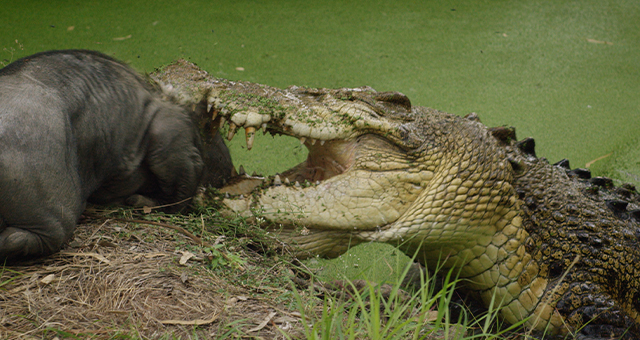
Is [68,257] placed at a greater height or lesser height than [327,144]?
lesser

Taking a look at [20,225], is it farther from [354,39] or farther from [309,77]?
[354,39]

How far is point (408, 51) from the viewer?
5238 mm

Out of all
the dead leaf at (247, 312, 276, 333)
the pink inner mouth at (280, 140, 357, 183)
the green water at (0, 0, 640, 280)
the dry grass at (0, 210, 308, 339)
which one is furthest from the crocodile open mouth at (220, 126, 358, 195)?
the green water at (0, 0, 640, 280)

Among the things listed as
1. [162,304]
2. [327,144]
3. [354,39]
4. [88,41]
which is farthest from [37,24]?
[162,304]

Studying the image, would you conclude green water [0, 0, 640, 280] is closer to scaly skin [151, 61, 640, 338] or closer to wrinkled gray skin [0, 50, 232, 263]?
scaly skin [151, 61, 640, 338]

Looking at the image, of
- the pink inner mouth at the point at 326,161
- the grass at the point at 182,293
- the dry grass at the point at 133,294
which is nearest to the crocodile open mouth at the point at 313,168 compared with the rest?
the pink inner mouth at the point at 326,161

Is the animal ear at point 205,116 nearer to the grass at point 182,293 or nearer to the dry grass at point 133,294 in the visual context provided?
the grass at point 182,293

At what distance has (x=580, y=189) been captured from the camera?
8.82ft

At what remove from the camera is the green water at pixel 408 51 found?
4.31m

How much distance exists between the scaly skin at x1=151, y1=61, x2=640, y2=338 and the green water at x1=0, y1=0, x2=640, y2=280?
1154 millimetres

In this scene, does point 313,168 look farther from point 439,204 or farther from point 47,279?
point 47,279

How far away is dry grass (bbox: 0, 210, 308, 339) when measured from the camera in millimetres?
1577

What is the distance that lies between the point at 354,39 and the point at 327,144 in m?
3.20

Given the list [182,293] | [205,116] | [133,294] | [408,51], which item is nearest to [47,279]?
[133,294]
